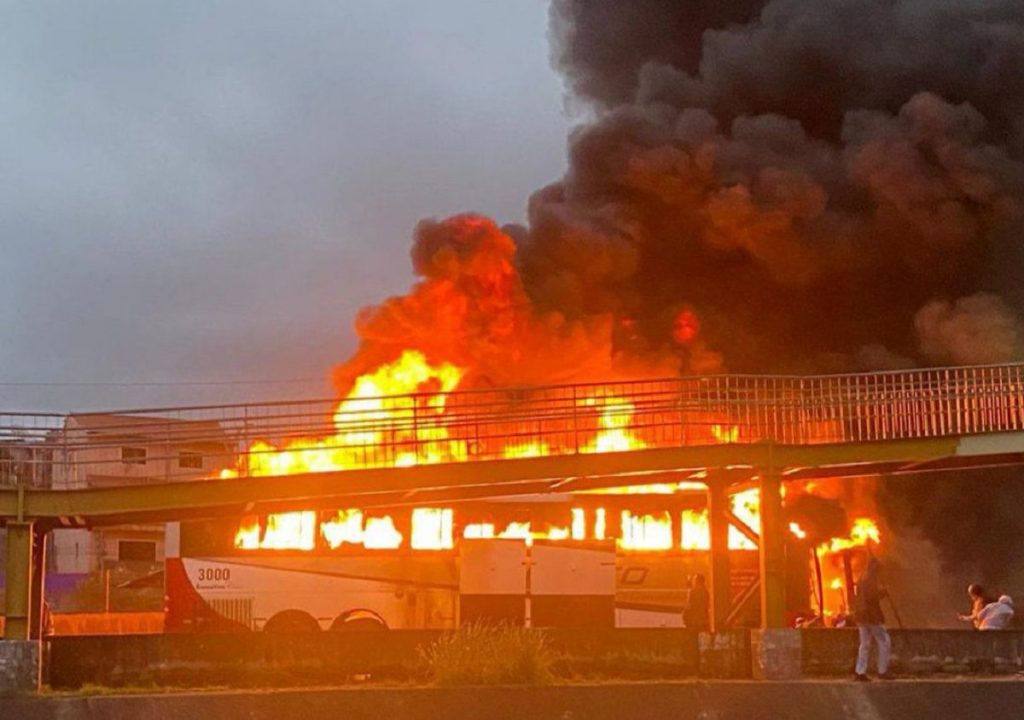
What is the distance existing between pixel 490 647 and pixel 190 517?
17.5 ft

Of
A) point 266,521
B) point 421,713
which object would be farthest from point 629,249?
point 421,713

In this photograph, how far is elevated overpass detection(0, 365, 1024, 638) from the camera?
57.2ft

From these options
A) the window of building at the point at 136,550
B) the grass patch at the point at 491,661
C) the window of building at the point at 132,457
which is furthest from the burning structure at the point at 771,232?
the window of building at the point at 136,550

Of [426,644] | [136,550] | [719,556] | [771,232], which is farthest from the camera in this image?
[136,550]

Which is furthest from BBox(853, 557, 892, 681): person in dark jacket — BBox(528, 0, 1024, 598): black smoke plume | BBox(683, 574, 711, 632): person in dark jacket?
BBox(528, 0, 1024, 598): black smoke plume

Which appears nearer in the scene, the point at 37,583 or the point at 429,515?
the point at 37,583

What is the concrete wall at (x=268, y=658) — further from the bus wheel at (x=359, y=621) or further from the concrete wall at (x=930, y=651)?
the bus wheel at (x=359, y=621)

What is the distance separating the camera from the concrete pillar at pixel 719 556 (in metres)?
18.5

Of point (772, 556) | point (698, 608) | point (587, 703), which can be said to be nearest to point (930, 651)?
point (772, 556)

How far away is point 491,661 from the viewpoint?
15.6 meters

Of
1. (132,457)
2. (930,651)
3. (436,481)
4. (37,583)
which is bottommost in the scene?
(930,651)

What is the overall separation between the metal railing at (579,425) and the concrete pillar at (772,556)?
1.03 m

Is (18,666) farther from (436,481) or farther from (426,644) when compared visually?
(436,481)

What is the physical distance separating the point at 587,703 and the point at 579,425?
781cm
